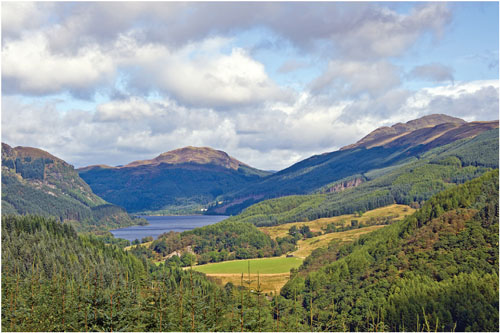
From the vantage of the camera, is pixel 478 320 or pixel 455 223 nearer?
pixel 478 320

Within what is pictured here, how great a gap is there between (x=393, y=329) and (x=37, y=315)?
11183 cm

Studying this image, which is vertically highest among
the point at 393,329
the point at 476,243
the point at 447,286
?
the point at 476,243

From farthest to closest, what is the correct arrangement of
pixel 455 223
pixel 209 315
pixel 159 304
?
1. pixel 455 223
2. pixel 209 315
3. pixel 159 304

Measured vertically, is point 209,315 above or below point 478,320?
above

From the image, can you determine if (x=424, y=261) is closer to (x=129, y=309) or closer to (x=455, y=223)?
(x=455, y=223)

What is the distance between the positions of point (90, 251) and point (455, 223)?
497 ft

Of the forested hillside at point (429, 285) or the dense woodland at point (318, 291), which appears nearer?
the dense woodland at point (318, 291)

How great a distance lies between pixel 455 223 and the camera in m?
191

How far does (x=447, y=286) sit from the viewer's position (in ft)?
472

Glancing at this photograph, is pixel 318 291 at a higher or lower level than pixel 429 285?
lower

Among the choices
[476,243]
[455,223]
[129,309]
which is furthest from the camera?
[455,223]

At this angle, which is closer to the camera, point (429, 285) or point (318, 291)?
point (429, 285)

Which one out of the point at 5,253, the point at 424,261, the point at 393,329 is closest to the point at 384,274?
the point at 424,261

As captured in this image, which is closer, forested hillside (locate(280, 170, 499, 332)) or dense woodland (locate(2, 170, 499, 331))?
dense woodland (locate(2, 170, 499, 331))
